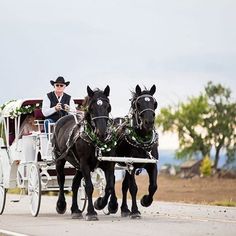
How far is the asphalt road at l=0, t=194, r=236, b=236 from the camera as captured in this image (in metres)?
13.9

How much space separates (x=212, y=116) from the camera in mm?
95312

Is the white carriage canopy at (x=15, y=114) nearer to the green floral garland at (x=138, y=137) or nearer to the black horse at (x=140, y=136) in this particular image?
the black horse at (x=140, y=136)

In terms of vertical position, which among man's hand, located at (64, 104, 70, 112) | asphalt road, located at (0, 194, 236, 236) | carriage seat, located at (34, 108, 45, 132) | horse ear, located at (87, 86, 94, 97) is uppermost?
horse ear, located at (87, 86, 94, 97)

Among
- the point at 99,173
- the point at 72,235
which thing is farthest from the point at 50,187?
the point at 72,235

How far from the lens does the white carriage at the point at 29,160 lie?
18.8m

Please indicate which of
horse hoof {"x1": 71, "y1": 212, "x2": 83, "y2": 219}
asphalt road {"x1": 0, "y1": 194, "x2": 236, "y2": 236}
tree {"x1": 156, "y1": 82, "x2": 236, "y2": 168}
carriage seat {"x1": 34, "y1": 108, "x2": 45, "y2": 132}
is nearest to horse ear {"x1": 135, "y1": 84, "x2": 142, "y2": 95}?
asphalt road {"x1": 0, "y1": 194, "x2": 236, "y2": 236}

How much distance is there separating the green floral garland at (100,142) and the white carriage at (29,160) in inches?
78.9

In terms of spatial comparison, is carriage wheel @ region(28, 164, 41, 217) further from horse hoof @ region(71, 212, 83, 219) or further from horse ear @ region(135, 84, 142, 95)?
horse ear @ region(135, 84, 142, 95)

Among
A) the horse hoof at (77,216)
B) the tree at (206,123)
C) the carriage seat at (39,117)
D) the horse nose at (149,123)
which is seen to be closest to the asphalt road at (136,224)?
the horse hoof at (77,216)

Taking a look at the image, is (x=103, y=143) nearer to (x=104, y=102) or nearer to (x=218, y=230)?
(x=104, y=102)

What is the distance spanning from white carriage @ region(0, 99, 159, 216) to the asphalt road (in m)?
0.63

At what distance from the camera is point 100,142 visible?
651 inches

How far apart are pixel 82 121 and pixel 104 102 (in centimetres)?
84

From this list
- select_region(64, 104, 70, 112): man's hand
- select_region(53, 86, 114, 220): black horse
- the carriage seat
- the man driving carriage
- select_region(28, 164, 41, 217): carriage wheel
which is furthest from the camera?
the carriage seat
